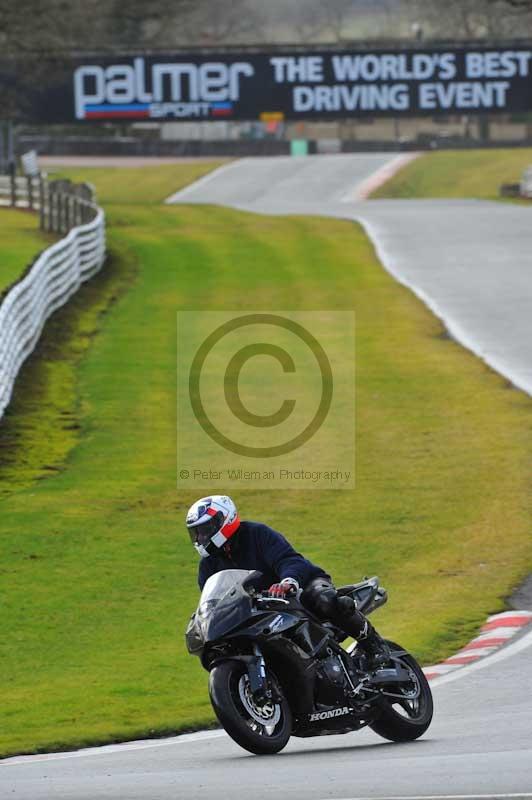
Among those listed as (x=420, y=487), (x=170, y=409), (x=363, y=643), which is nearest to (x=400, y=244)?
(x=170, y=409)

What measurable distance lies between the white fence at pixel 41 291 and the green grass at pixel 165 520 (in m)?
0.58

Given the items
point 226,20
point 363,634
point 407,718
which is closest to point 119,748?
point 363,634

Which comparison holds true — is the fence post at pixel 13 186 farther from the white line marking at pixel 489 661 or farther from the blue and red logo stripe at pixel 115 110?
the white line marking at pixel 489 661

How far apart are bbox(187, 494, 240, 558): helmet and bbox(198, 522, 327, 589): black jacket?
130 mm

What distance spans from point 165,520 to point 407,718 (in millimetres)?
8014

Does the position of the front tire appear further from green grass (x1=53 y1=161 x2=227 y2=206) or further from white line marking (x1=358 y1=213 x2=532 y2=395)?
green grass (x1=53 y1=161 x2=227 y2=206)

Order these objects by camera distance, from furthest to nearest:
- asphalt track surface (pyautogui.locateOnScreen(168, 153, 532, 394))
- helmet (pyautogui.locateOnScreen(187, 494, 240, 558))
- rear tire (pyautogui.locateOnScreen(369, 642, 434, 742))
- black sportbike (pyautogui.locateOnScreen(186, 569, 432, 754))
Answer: asphalt track surface (pyautogui.locateOnScreen(168, 153, 532, 394))
rear tire (pyautogui.locateOnScreen(369, 642, 434, 742))
helmet (pyautogui.locateOnScreen(187, 494, 240, 558))
black sportbike (pyautogui.locateOnScreen(186, 569, 432, 754))

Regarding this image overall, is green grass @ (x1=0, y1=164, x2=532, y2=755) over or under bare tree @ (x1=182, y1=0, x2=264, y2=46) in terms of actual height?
under

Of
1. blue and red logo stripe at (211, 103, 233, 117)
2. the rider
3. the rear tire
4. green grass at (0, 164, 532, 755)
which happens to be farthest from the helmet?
blue and red logo stripe at (211, 103, 233, 117)

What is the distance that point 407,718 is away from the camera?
9.84m

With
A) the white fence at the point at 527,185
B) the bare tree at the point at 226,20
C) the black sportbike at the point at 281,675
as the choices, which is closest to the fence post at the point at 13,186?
the white fence at the point at 527,185

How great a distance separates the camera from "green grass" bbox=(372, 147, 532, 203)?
Answer: 244 feet

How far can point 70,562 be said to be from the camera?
15805mm

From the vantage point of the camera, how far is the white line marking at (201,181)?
70.0 m
